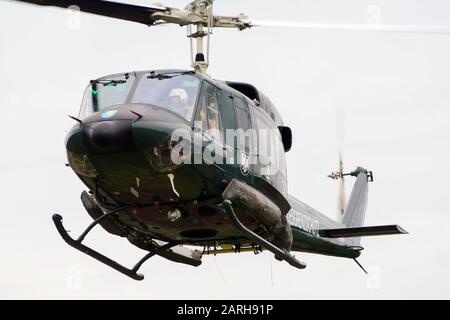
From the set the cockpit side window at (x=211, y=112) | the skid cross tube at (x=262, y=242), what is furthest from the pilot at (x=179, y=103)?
the skid cross tube at (x=262, y=242)

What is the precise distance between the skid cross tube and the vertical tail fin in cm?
806

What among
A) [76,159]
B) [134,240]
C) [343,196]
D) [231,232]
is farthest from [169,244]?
[343,196]

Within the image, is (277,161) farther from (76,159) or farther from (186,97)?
(76,159)

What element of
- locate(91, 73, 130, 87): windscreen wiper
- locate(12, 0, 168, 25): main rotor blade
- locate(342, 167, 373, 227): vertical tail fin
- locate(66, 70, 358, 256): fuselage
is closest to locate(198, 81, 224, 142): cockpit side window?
locate(66, 70, 358, 256): fuselage

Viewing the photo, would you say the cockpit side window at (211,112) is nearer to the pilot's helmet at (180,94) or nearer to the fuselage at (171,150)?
the fuselage at (171,150)

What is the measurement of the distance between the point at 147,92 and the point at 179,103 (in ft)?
2.00

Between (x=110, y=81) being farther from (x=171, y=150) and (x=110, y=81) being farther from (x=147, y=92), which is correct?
(x=171, y=150)

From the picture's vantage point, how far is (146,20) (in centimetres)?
1758

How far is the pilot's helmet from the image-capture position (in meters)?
15.9

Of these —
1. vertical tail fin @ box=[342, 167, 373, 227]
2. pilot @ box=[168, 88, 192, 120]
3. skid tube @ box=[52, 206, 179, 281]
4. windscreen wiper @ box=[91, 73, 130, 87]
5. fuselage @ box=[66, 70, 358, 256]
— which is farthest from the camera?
vertical tail fin @ box=[342, 167, 373, 227]

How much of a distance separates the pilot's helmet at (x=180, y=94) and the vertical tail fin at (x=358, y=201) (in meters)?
11.4

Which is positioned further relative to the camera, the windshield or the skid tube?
the skid tube

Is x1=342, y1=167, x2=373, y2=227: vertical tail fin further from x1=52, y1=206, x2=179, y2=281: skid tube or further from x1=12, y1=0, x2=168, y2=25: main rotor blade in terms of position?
x1=12, y1=0, x2=168, y2=25: main rotor blade

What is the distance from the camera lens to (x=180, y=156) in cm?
1546
